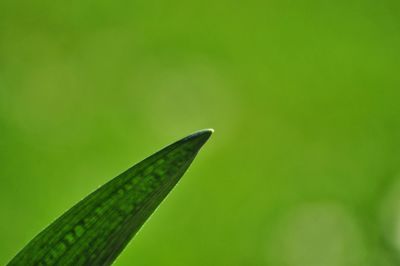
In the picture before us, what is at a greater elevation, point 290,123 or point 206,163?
point 290,123

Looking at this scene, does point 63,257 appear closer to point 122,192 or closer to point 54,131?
point 122,192

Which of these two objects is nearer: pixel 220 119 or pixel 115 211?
pixel 115 211

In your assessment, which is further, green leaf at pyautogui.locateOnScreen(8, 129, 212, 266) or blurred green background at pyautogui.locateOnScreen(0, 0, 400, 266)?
blurred green background at pyautogui.locateOnScreen(0, 0, 400, 266)

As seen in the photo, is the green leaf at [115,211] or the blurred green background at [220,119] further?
the blurred green background at [220,119]

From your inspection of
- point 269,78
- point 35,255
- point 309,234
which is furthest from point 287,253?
point 35,255
